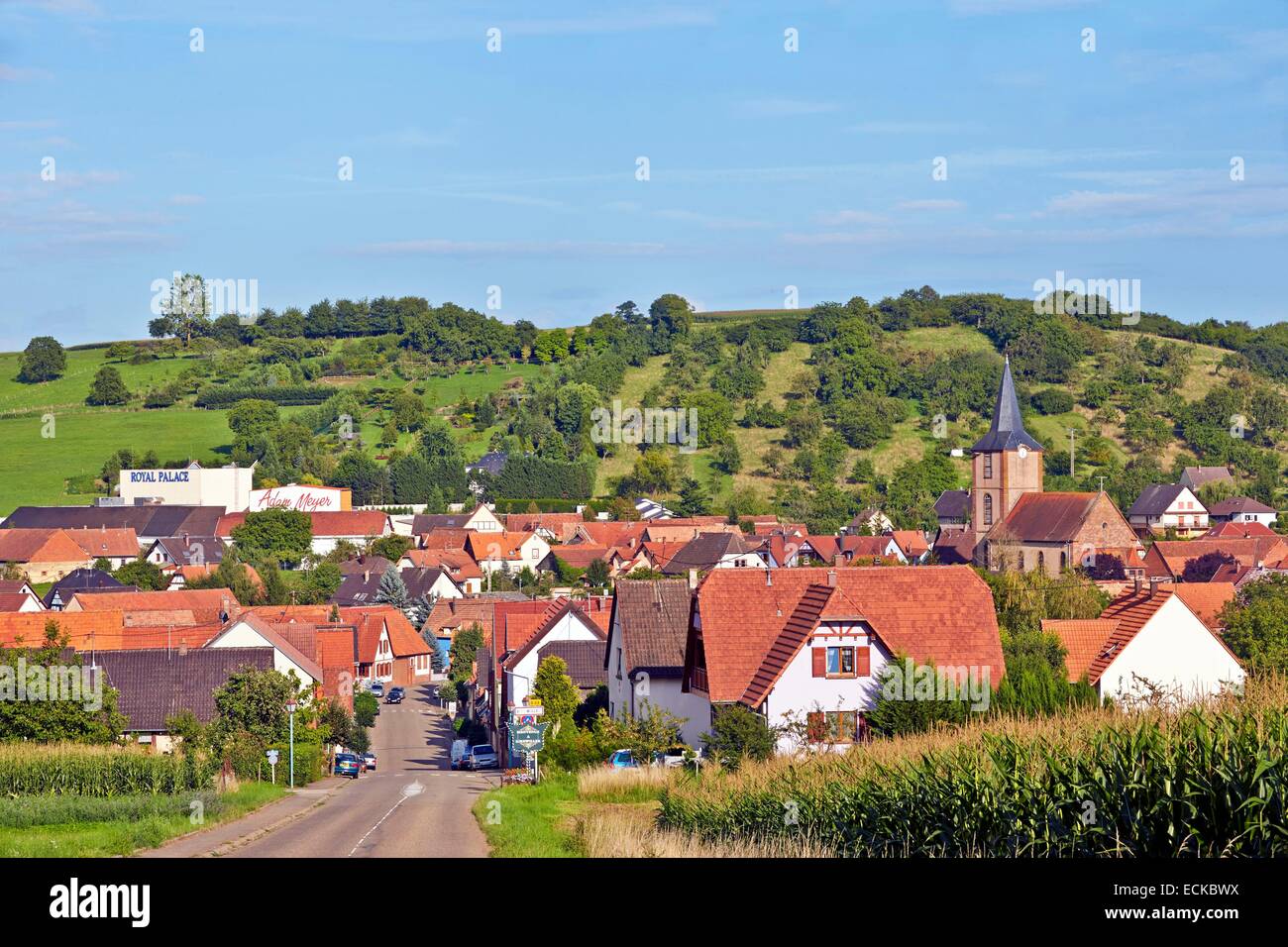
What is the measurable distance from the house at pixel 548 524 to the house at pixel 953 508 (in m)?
30.7

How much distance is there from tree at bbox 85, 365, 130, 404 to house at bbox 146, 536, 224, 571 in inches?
2845

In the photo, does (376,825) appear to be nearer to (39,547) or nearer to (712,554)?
(712,554)

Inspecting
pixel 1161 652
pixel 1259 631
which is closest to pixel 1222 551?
pixel 1259 631

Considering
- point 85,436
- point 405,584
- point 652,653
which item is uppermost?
point 85,436

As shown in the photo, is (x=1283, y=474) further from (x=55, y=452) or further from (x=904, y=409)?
(x=55, y=452)

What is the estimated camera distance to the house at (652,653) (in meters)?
38.4

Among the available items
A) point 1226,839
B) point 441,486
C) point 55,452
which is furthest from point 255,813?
point 55,452

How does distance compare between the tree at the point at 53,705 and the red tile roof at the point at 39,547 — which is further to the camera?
the red tile roof at the point at 39,547

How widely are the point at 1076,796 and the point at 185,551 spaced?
11324 centimetres

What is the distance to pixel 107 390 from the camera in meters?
188

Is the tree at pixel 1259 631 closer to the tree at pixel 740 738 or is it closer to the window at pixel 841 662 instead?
the window at pixel 841 662

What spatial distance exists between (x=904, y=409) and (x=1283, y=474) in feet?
147

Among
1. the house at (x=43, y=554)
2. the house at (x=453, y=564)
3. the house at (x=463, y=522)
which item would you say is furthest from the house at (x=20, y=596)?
the house at (x=463, y=522)

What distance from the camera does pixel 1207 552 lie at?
283 feet
